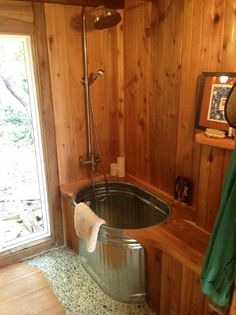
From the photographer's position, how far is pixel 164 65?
7.00ft

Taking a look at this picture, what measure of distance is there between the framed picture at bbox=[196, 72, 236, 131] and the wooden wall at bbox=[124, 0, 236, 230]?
0.16ft

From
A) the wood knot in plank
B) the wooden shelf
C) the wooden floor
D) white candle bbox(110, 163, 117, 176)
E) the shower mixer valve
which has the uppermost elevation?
the wood knot in plank

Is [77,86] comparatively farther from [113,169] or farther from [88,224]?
[88,224]

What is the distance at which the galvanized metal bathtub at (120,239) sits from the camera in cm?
191

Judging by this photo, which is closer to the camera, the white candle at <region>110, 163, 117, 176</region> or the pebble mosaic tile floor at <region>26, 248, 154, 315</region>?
the pebble mosaic tile floor at <region>26, 248, 154, 315</region>

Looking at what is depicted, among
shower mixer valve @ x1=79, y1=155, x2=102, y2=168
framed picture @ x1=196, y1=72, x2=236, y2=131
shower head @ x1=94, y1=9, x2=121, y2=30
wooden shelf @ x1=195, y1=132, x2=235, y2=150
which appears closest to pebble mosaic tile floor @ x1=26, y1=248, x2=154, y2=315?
shower mixer valve @ x1=79, y1=155, x2=102, y2=168

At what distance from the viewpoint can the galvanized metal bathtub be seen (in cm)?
191

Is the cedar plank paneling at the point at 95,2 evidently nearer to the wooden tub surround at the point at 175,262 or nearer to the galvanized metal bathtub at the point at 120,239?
the galvanized metal bathtub at the point at 120,239

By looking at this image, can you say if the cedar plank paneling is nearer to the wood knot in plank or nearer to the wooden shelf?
the wood knot in plank

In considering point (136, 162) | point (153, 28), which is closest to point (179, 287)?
point (136, 162)

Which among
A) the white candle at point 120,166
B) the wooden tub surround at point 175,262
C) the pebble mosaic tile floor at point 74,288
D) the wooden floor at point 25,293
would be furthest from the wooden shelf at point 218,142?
the wooden floor at point 25,293

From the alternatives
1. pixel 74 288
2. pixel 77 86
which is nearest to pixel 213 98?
pixel 77 86

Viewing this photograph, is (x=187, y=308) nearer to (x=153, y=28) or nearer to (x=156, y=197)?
(x=156, y=197)

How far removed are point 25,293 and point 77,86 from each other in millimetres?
1723
